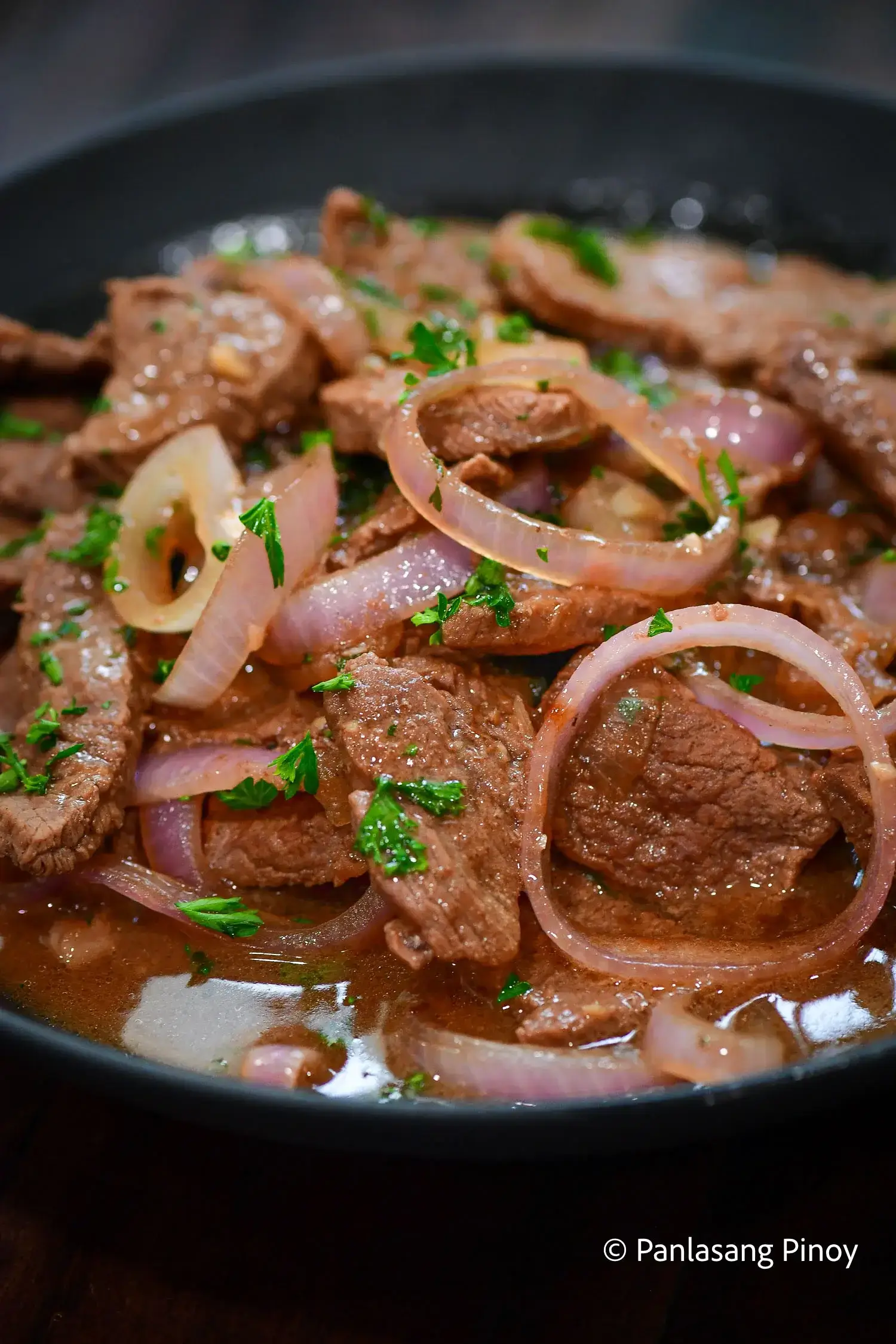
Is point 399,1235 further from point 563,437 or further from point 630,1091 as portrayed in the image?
point 563,437

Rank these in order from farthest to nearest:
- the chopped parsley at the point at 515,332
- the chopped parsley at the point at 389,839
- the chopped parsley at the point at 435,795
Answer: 1. the chopped parsley at the point at 515,332
2. the chopped parsley at the point at 435,795
3. the chopped parsley at the point at 389,839

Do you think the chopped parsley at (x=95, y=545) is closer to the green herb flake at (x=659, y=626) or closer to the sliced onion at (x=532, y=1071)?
the green herb flake at (x=659, y=626)

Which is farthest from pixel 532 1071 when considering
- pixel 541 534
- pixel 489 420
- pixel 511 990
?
pixel 489 420

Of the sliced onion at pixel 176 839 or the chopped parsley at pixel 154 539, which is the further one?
the chopped parsley at pixel 154 539

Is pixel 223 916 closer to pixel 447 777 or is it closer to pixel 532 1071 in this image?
pixel 447 777

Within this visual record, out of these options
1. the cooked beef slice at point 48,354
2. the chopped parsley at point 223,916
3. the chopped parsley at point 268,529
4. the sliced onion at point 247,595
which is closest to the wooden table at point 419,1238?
the chopped parsley at point 223,916

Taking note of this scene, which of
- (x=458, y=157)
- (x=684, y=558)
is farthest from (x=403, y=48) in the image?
(x=684, y=558)

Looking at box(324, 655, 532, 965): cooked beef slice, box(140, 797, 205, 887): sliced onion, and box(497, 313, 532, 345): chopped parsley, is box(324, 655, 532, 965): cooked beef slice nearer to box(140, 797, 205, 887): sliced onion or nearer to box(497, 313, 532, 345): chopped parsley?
box(140, 797, 205, 887): sliced onion
